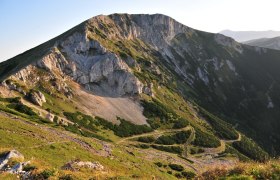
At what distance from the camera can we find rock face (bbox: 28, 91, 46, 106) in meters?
117

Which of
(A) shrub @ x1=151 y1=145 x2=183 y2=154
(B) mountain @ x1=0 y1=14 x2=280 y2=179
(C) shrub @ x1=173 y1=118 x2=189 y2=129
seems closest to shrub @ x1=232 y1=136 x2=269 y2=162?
(B) mountain @ x1=0 y1=14 x2=280 y2=179

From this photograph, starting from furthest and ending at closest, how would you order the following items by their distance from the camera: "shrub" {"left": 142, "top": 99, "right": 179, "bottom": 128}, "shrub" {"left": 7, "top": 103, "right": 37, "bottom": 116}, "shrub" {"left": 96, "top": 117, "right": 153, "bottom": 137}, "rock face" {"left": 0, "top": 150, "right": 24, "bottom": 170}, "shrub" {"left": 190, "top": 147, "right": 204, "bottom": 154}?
"shrub" {"left": 142, "top": 99, "right": 179, "bottom": 128}
"shrub" {"left": 190, "top": 147, "right": 204, "bottom": 154}
"shrub" {"left": 96, "top": 117, "right": 153, "bottom": 137}
"shrub" {"left": 7, "top": 103, "right": 37, "bottom": 116}
"rock face" {"left": 0, "top": 150, "right": 24, "bottom": 170}

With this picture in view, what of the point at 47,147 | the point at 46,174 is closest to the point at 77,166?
the point at 46,174

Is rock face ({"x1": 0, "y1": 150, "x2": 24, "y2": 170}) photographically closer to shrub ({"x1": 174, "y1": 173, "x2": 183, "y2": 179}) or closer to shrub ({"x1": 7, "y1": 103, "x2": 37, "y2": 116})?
shrub ({"x1": 174, "y1": 173, "x2": 183, "y2": 179})

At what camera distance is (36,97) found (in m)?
118

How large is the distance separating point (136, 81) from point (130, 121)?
33492 millimetres

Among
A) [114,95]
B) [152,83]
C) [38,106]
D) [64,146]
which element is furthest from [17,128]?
[152,83]

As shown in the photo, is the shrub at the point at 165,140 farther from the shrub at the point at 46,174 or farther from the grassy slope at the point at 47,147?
the shrub at the point at 46,174

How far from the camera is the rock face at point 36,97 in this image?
117000 millimetres

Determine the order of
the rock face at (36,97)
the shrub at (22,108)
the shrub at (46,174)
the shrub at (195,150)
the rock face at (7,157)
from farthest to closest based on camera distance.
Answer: the shrub at (195,150)
the rock face at (36,97)
the shrub at (22,108)
the rock face at (7,157)
the shrub at (46,174)

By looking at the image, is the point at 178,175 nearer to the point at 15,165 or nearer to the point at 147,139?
the point at 147,139

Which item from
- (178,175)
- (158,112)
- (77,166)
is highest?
(77,166)

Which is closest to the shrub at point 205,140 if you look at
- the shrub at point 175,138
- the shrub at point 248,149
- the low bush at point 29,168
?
the shrub at point 175,138

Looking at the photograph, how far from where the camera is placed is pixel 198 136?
552 feet
